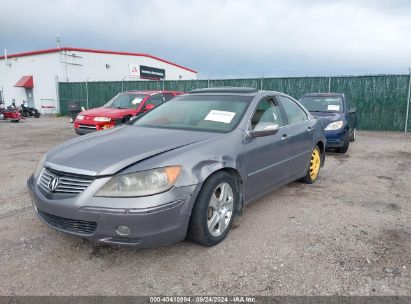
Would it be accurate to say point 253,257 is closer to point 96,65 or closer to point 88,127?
point 88,127

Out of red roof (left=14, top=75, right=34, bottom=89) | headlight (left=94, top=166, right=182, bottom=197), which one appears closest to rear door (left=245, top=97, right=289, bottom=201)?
headlight (left=94, top=166, right=182, bottom=197)

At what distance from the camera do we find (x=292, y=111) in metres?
4.99

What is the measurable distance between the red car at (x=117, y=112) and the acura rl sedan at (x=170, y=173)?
5292 millimetres

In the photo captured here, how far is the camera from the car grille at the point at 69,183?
2.81 metres

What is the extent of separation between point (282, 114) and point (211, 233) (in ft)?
6.96

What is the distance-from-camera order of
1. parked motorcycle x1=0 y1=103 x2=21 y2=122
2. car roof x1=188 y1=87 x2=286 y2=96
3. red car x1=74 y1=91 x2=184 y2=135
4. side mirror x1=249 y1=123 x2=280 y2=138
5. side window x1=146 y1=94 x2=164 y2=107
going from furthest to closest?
parked motorcycle x1=0 y1=103 x2=21 y2=122
side window x1=146 y1=94 x2=164 y2=107
red car x1=74 y1=91 x2=184 y2=135
car roof x1=188 y1=87 x2=286 y2=96
side mirror x1=249 y1=123 x2=280 y2=138

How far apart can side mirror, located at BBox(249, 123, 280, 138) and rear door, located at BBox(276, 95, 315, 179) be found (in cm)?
62

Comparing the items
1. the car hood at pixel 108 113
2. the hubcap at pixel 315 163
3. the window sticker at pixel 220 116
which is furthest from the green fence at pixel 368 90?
the window sticker at pixel 220 116

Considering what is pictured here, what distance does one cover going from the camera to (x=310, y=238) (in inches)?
140

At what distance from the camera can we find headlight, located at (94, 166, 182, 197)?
2.75 m

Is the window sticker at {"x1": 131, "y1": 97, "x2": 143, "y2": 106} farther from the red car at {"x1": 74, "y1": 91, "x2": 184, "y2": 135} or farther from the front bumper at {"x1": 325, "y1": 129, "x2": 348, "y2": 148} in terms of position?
the front bumper at {"x1": 325, "y1": 129, "x2": 348, "y2": 148}

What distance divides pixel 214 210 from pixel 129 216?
Result: 3.01ft

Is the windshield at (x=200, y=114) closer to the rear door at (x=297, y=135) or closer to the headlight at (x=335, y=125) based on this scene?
the rear door at (x=297, y=135)

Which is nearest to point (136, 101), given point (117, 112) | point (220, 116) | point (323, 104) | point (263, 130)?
point (117, 112)
